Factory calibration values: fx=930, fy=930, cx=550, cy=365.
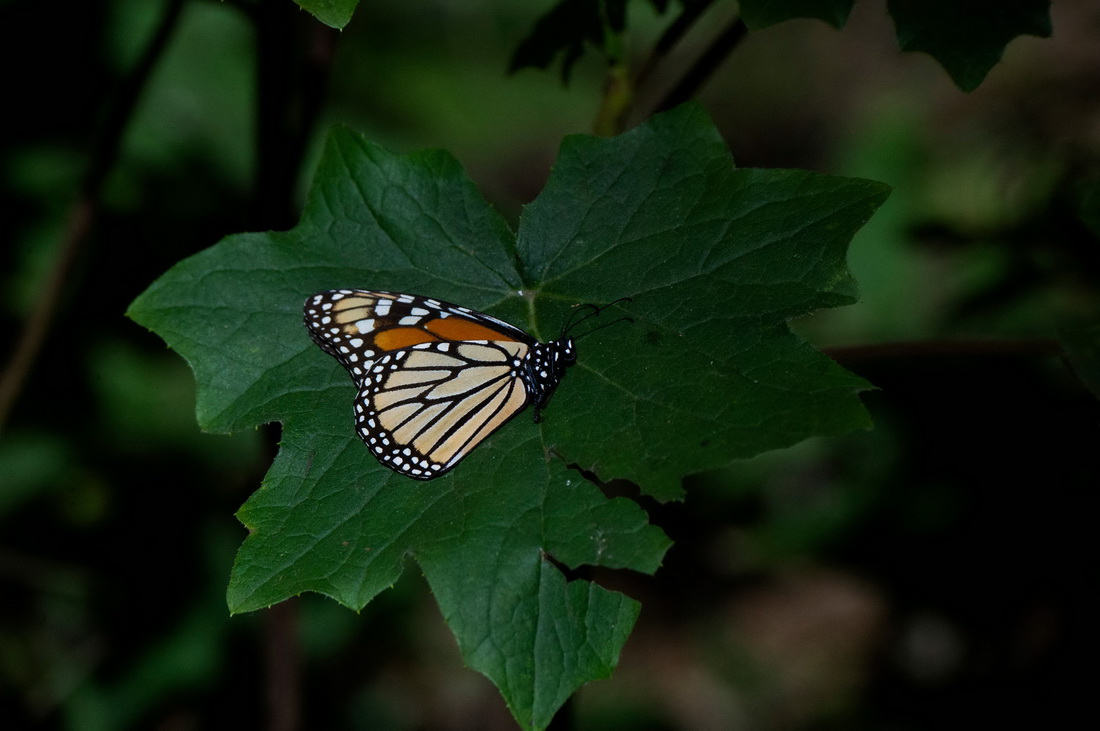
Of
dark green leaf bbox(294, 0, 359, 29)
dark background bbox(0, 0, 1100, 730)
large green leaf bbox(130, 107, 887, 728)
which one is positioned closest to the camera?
dark green leaf bbox(294, 0, 359, 29)

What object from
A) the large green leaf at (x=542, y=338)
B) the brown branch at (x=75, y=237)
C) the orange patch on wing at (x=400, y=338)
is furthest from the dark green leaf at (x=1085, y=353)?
the brown branch at (x=75, y=237)

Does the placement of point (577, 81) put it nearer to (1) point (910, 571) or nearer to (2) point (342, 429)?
(1) point (910, 571)

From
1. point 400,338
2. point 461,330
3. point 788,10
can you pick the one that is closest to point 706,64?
point 788,10

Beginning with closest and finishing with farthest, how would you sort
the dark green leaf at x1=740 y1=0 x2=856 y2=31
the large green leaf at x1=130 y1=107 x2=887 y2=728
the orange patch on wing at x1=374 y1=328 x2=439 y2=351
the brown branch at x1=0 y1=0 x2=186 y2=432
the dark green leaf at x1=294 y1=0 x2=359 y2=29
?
the dark green leaf at x1=294 y1=0 x2=359 y2=29, the large green leaf at x1=130 y1=107 x2=887 y2=728, the dark green leaf at x1=740 y1=0 x2=856 y2=31, the orange patch on wing at x1=374 y1=328 x2=439 y2=351, the brown branch at x1=0 y1=0 x2=186 y2=432

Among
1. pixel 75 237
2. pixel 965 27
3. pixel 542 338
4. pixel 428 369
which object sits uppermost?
pixel 965 27

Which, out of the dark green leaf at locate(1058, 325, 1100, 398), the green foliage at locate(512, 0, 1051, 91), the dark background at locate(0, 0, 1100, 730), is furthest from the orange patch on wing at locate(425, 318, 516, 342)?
the dark background at locate(0, 0, 1100, 730)

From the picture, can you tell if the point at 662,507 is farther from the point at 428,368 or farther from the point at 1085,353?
the point at 1085,353

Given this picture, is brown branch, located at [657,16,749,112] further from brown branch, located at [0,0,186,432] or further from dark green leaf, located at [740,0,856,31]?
brown branch, located at [0,0,186,432]
